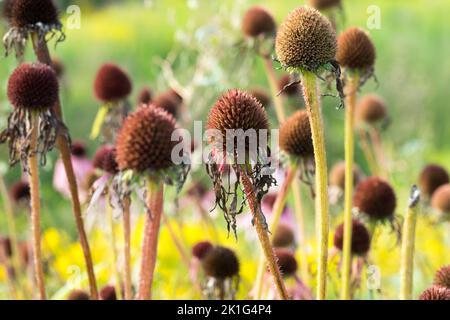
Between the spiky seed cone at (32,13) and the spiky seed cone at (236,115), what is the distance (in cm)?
45

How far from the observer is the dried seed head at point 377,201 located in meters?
1.41

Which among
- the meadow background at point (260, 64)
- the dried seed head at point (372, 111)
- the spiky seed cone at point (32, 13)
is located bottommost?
the dried seed head at point (372, 111)

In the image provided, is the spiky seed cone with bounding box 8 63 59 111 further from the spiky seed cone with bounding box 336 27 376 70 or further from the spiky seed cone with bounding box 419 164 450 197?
the spiky seed cone with bounding box 419 164 450 197

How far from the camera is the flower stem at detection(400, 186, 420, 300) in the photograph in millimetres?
999

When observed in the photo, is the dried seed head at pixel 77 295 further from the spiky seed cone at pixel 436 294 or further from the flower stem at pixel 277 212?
the spiky seed cone at pixel 436 294

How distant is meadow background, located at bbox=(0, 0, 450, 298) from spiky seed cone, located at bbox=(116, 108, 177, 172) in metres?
1.34

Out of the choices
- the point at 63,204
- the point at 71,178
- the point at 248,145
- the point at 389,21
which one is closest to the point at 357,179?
the point at 71,178

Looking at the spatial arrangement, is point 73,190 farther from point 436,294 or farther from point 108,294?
point 436,294

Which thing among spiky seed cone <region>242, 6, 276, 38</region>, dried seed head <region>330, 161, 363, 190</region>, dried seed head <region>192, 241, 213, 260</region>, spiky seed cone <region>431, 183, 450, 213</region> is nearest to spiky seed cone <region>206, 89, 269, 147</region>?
dried seed head <region>192, 241, 213, 260</region>

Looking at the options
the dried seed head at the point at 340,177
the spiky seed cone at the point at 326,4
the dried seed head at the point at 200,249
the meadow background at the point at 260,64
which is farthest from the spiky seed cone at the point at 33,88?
the meadow background at the point at 260,64

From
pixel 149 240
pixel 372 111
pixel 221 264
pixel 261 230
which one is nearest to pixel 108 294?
pixel 221 264

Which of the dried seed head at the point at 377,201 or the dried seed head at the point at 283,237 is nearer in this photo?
the dried seed head at the point at 377,201

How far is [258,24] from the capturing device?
5.45 feet
